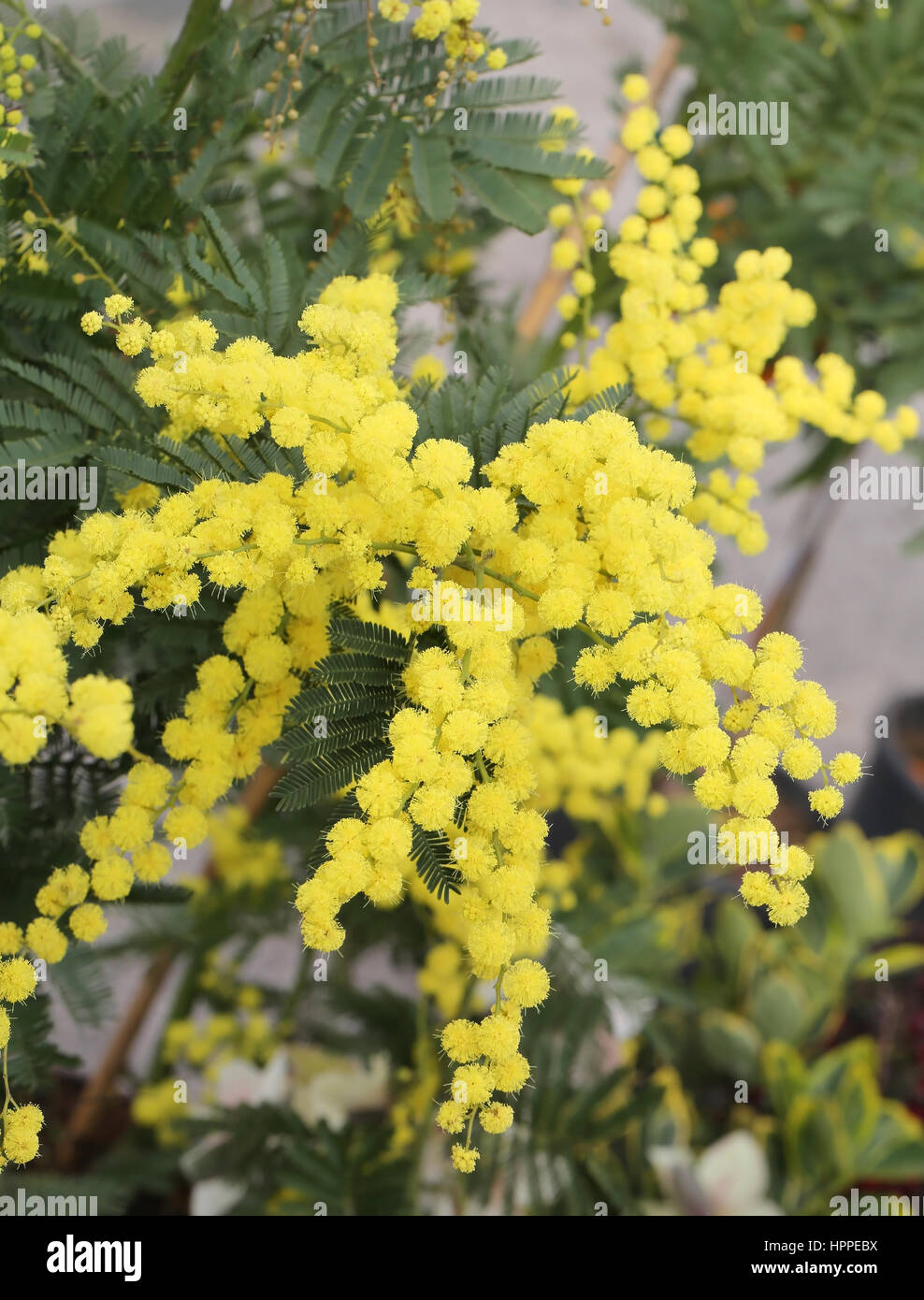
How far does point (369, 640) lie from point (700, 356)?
0.91 ft

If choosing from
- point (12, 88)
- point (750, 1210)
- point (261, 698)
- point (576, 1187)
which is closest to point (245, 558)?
point (261, 698)

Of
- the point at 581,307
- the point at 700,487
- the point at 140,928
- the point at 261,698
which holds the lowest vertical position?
the point at 140,928

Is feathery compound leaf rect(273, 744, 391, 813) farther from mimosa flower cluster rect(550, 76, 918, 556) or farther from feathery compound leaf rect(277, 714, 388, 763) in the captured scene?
mimosa flower cluster rect(550, 76, 918, 556)

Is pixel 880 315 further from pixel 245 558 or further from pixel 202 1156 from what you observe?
pixel 202 1156

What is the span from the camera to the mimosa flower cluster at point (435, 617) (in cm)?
40

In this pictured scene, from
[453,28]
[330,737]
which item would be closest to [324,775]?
[330,737]

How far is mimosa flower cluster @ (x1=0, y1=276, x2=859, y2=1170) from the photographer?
40cm

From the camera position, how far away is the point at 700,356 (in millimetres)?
597

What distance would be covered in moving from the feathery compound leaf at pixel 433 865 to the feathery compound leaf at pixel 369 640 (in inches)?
3.2

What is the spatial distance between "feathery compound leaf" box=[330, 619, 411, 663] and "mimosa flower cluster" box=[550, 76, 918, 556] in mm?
189

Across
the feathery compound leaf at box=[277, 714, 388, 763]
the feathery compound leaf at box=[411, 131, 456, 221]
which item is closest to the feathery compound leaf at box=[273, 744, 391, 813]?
A: the feathery compound leaf at box=[277, 714, 388, 763]

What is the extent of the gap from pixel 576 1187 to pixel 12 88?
30.9 inches

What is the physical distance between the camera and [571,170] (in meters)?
0.59

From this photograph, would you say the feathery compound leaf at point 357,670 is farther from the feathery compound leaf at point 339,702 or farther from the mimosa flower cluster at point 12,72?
the mimosa flower cluster at point 12,72
